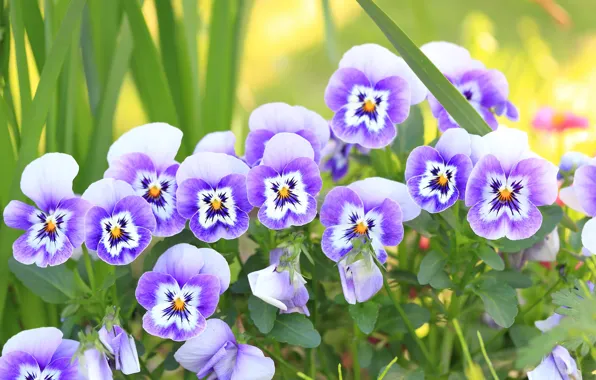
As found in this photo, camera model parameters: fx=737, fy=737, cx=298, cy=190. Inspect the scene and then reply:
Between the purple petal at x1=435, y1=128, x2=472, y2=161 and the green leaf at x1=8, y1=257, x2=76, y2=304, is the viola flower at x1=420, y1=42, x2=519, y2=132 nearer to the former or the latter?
the purple petal at x1=435, y1=128, x2=472, y2=161

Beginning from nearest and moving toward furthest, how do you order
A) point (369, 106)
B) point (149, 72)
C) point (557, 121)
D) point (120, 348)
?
point (120, 348), point (369, 106), point (149, 72), point (557, 121)

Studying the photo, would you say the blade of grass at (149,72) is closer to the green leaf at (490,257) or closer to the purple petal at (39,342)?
the purple petal at (39,342)

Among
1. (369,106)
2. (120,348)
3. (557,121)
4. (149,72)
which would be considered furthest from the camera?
(557,121)

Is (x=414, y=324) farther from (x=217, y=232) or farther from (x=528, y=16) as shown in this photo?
(x=528, y=16)

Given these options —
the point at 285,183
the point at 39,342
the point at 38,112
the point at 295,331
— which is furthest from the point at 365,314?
the point at 38,112

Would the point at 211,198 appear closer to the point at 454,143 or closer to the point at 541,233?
the point at 454,143

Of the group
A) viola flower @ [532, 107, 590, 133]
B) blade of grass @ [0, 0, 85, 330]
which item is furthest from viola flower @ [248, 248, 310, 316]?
viola flower @ [532, 107, 590, 133]

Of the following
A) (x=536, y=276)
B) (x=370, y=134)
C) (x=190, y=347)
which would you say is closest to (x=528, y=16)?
(x=536, y=276)
